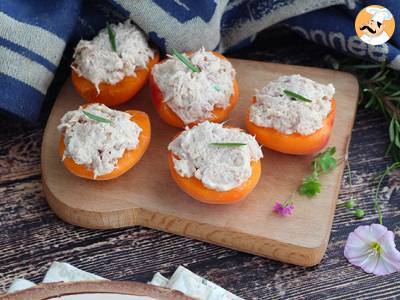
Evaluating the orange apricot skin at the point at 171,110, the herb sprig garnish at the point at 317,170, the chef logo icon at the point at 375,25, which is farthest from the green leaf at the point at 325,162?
the chef logo icon at the point at 375,25

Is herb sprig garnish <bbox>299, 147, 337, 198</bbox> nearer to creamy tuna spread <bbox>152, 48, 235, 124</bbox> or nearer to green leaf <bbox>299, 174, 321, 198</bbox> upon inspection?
green leaf <bbox>299, 174, 321, 198</bbox>

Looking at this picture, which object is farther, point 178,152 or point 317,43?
point 317,43

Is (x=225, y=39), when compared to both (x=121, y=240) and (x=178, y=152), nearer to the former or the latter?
(x=178, y=152)

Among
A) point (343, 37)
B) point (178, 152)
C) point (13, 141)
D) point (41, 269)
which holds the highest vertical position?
point (343, 37)

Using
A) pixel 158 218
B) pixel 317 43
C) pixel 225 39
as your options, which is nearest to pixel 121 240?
pixel 158 218

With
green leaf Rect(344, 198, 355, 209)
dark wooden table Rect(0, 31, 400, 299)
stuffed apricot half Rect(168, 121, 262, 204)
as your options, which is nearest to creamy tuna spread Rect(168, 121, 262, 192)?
stuffed apricot half Rect(168, 121, 262, 204)

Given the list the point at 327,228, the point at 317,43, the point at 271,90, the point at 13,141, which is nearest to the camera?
the point at 327,228

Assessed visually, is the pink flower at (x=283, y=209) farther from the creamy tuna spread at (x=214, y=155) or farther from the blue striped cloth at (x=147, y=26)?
the blue striped cloth at (x=147, y=26)

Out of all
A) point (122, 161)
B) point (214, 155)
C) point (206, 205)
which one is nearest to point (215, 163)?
point (214, 155)
